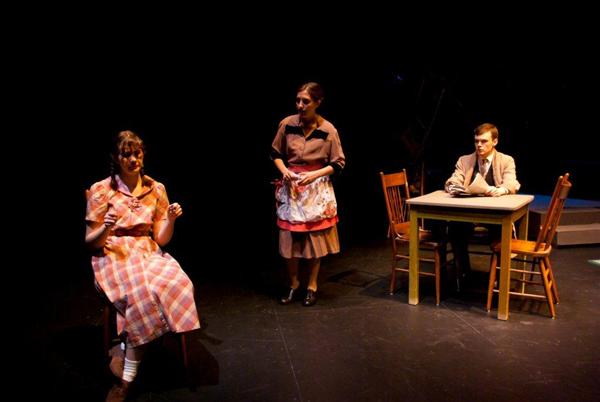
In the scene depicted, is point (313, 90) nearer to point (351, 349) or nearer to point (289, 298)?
point (289, 298)

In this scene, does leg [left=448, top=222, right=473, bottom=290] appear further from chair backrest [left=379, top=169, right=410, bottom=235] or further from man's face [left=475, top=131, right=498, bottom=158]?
man's face [left=475, top=131, right=498, bottom=158]

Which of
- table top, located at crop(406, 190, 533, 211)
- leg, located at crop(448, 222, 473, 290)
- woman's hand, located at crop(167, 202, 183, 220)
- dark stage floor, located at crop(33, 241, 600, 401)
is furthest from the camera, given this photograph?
leg, located at crop(448, 222, 473, 290)

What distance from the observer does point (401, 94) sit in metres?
6.66

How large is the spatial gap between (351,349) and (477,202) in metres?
1.23

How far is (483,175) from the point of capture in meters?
3.71

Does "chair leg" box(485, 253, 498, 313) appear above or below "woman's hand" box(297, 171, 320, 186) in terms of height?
below

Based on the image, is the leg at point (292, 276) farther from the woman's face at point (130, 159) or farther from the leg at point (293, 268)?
the woman's face at point (130, 159)

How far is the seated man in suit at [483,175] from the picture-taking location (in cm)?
355

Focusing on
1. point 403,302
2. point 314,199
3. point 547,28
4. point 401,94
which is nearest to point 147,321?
point 314,199

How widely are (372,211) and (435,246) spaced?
3.54 m

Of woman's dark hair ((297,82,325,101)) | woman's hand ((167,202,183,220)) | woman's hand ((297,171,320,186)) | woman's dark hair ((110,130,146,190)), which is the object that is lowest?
woman's hand ((167,202,183,220))

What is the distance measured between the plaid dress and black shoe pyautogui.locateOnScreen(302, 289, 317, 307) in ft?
4.05

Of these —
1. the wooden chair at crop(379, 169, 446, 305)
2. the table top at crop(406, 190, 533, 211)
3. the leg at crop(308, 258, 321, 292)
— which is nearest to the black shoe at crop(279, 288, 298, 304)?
the leg at crop(308, 258, 321, 292)

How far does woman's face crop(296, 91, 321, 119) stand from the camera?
10.7 feet
